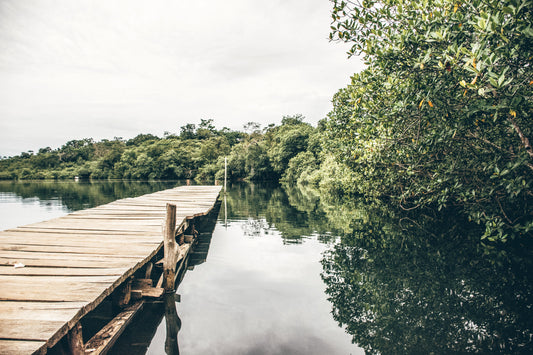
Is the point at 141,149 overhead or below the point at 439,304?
overhead

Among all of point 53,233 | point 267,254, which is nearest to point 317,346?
point 267,254

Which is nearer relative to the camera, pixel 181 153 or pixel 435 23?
pixel 435 23

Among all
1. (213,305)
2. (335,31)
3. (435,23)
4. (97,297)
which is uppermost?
(335,31)

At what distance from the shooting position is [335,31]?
6.30 meters

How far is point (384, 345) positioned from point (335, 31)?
582 centimetres

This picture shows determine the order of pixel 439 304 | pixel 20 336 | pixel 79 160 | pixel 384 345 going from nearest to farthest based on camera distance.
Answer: pixel 20 336, pixel 384 345, pixel 439 304, pixel 79 160

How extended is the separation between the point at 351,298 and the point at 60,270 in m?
4.96

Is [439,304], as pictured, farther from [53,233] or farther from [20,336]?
[53,233]

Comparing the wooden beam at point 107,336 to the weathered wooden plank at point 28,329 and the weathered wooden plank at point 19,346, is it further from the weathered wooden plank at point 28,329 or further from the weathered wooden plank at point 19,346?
the weathered wooden plank at point 19,346

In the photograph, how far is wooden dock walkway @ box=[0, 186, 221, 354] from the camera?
278 centimetres

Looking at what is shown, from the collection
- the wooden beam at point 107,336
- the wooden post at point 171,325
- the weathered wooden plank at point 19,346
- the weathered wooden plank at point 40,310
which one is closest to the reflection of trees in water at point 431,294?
the wooden post at point 171,325

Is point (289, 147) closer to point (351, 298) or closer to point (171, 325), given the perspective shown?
point (351, 298)

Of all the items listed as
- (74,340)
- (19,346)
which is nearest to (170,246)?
(74,340)

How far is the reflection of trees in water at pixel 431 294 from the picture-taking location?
174 inches
